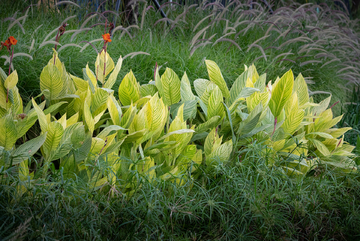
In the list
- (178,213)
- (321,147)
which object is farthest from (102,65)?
(321,147)

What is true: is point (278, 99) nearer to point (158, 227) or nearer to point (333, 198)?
point (333, 198)

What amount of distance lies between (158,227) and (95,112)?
73 cm

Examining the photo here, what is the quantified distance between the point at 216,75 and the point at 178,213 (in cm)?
99

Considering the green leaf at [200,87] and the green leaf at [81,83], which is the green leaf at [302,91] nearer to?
the green leaf at [200,87]

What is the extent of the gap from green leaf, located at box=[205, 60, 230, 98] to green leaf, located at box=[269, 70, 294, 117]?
29cm

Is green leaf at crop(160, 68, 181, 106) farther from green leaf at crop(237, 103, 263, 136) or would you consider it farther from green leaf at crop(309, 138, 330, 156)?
green leaf at crop(309, 138, 330, 156)

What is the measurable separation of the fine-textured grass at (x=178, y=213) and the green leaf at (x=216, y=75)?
481 mm

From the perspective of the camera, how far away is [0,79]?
63.6 inches

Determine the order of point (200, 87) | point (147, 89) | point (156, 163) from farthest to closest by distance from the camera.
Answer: point (200, 87) → point (147, 89) → point (156, 163)

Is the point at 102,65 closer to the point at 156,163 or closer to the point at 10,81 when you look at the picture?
the point at 10,81

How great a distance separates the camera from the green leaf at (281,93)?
200cm

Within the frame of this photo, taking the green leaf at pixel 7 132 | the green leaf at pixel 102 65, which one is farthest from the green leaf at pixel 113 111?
the green leaf at pixel 7 132

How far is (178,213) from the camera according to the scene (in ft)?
4.61

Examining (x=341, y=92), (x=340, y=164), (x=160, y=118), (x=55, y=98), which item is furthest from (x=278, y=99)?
(x=341, y=92)
